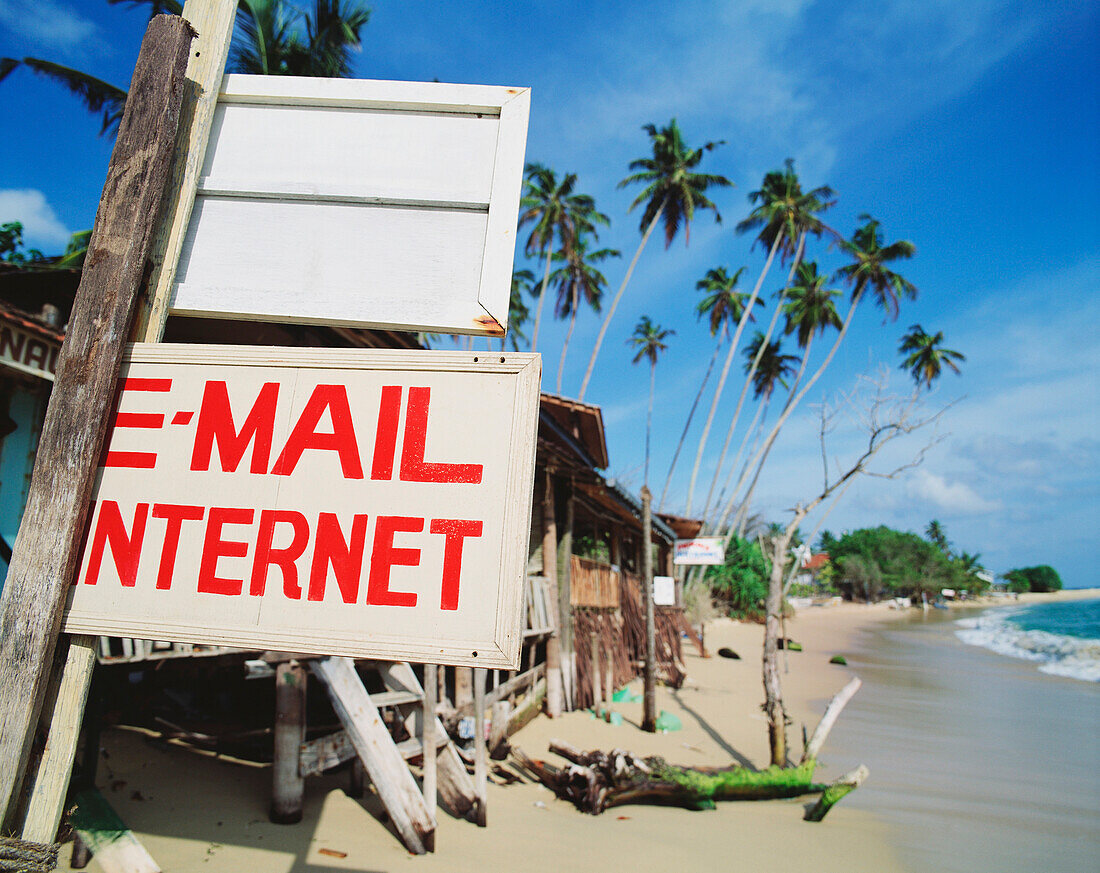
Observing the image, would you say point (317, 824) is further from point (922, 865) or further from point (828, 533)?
point (828, 533)

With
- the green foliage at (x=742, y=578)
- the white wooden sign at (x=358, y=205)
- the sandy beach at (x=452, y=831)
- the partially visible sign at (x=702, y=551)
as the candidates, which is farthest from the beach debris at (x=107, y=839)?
the green foliage at (x=742, y=578)

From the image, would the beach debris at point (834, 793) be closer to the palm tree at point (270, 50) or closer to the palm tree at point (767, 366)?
the palm tree at point (270, 50)

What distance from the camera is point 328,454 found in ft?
4.98

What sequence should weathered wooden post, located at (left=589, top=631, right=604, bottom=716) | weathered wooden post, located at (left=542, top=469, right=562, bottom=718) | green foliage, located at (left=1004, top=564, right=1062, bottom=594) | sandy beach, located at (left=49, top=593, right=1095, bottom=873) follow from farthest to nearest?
green foliage, located at (left=1004, top=564, right=1062, bottom=594)
weathered wooden post, located at (left=589, top=631, right=604, bottom=716)
weathered wooden post, located at (left=542, top=469, right=562, bottom=718)
sandy beach, located at (left=49, top=593, right=1095, bottom=873)

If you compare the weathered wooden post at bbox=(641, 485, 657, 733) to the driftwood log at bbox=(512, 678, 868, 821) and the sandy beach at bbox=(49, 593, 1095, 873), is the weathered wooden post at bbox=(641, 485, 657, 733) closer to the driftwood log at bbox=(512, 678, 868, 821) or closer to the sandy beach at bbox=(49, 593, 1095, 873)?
the sandy beach at bbox=(49, 593, 1095, 873)

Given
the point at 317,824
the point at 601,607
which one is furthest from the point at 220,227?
the point at 601,607

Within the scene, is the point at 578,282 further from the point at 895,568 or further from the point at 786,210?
the point at 895,568

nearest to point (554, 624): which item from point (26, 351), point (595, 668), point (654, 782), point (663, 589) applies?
point (595, 668)

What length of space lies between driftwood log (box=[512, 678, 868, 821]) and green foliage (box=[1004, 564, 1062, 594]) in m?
185

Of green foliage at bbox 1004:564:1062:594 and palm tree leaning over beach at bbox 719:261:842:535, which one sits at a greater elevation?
palm tree leaning over beach at bbox 719:261:842:535

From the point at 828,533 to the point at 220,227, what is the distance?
131572 mm

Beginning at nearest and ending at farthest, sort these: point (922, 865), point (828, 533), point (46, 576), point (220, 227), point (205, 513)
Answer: point (46, 576) → point (205, 513) → point (220, 227) → point (922, 865) → point (828, 533)

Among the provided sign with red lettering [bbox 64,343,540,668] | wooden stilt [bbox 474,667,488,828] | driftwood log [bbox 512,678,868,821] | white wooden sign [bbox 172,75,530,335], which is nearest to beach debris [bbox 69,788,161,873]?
wooden stilt [bbox 474,667,488,828]

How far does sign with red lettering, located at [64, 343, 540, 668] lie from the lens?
1397 millimetres
